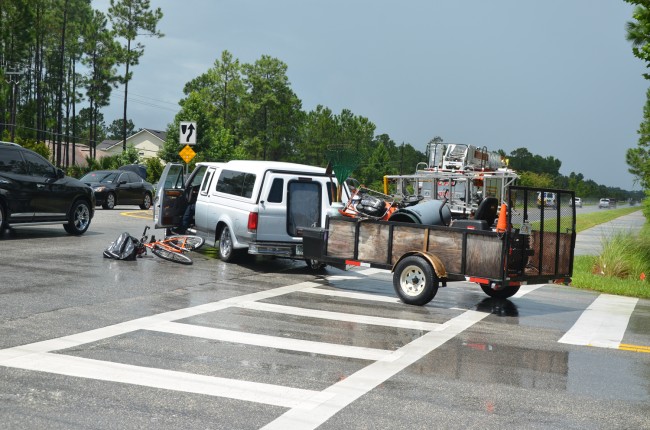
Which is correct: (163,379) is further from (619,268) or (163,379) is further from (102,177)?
(102,177)

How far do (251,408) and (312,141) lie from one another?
Answer: 9338cm

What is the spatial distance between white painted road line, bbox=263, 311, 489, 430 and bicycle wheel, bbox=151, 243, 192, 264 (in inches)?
260

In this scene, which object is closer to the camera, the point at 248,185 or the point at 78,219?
the point at 248,185

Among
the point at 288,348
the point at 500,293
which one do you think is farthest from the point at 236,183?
the point at 288,348

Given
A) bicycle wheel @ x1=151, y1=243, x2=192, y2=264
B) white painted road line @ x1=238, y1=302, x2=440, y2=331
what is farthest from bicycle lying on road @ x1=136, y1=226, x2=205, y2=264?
white painted road line @ x1=238, y1=302, x2=440, y2=331

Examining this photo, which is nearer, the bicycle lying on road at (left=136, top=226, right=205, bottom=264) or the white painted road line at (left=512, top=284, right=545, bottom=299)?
the white painted road line at (left=512, top=284, right=545, bottom=299)

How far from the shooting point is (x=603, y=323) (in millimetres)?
10367

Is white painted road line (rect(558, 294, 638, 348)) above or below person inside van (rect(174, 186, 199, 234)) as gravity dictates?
below

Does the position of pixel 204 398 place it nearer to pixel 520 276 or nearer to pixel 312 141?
pixel 520 276

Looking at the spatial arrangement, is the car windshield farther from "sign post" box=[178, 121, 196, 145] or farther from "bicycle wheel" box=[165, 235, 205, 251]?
"bicycle wheel" box=[165, 235, 205, 251]

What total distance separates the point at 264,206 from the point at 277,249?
0.83 metres

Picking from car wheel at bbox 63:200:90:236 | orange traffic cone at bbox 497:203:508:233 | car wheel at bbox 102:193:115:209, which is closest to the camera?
orange traffic cone at bbox 497:203:508:233

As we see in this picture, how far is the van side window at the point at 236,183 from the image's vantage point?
14250 mm

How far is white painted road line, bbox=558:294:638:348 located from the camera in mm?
8977
